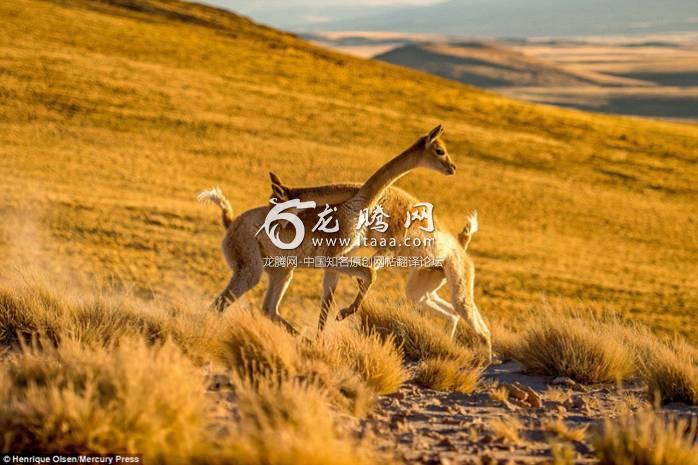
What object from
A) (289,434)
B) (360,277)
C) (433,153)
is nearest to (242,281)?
(360,277)

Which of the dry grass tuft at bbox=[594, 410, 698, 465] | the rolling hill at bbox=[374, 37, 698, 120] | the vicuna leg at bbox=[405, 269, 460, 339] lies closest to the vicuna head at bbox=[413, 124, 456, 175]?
the vicuna leg at bbox=[405, 269, 460, 339]

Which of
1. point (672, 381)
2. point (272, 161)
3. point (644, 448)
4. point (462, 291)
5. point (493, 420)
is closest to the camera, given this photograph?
point (644, 448)

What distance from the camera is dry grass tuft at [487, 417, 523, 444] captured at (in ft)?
17.3

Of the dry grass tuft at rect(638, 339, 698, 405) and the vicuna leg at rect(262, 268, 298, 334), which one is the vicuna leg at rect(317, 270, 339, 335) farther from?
the dry grass tuft at rect(638, 339, 698, 405)

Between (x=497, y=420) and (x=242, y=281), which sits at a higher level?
(x=242, y=281)

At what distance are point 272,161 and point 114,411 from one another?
29648mm

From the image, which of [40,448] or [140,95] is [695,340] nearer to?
[40,448]

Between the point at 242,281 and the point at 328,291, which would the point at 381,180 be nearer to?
the point at 328,291

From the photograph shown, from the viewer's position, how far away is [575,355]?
25.1 ft

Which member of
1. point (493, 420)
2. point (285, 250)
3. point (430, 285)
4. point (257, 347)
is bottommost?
point (493, 420)

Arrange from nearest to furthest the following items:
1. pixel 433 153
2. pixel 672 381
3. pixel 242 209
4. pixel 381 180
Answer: pixel 672 381, pixel 381 180, pixel 433 153, pixel 242 209

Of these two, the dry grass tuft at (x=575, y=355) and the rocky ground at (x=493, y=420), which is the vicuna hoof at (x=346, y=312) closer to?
the rocky ground at (x=493, y=420)

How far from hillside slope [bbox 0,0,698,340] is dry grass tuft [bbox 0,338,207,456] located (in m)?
5.70

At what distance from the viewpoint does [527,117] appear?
49.6m
